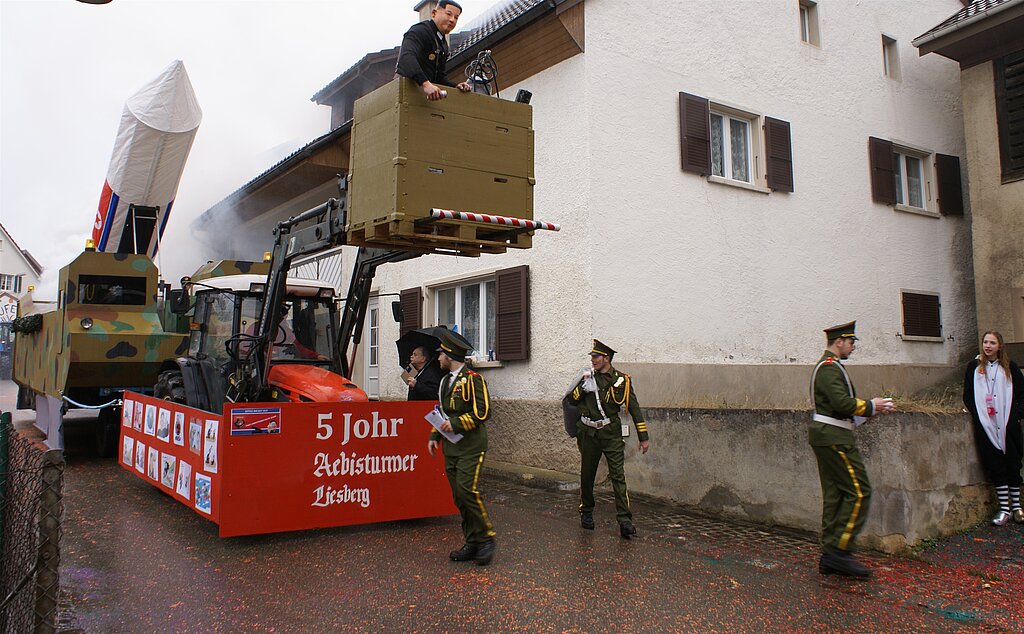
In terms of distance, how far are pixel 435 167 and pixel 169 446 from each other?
4005mm

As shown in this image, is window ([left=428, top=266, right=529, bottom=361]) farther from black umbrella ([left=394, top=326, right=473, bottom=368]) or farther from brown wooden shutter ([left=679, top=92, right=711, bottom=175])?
brown wooden shutter ([left=679, top=92, right=711, bottom=175])

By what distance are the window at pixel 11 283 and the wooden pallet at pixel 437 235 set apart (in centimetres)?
5523

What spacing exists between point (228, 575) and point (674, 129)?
788cm

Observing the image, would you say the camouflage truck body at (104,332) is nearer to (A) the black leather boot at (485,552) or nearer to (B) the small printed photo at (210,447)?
(B) the small printed photo at (210,447)

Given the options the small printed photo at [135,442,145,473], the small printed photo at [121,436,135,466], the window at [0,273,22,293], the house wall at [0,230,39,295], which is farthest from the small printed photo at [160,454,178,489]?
the window at [0,273,22,293]

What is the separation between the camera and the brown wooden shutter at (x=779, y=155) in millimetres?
11008

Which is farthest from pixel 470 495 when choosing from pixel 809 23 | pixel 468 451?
pixel 809 23

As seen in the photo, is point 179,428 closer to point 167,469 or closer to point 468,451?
point 167,469

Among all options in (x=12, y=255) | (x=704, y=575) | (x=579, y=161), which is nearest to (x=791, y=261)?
(x=579, y=161)

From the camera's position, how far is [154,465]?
756cm

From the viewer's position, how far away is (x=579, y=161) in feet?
31.3

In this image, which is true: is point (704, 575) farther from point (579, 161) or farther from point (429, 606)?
point (579, 161)

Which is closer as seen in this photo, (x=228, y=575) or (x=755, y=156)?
(x=228, y=575)

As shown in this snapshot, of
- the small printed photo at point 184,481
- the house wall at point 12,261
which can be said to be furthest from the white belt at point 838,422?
the house wall at point 12,261
